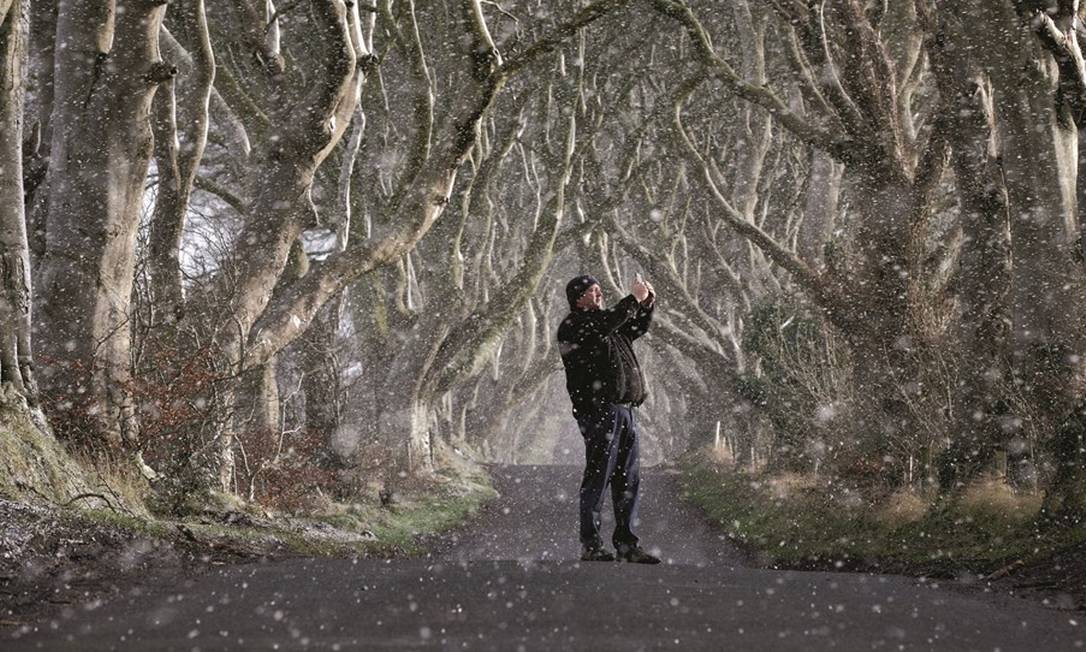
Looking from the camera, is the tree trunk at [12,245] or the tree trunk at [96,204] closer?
Answer: the tree trunk at [12,245]

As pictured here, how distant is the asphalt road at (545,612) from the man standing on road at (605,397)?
853 millimetres

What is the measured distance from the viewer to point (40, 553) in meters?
6.05

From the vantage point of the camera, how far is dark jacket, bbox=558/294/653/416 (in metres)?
8.13

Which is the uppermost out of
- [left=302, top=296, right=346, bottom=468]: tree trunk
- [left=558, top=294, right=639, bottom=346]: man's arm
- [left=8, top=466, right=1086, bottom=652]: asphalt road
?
[left=558, top=294, right=639, bottom=346]: man's arm

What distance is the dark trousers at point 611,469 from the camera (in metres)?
8.16

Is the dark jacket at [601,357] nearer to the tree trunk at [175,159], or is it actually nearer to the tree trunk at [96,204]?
the tree trunk at [96,204]

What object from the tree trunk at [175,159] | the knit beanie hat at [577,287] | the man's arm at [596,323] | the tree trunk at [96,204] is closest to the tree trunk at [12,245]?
the tree trunk at [96,204]

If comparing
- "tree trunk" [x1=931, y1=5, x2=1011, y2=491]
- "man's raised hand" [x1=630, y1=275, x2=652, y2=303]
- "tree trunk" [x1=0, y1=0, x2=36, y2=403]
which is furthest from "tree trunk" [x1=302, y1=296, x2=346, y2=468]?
"man's raised hand" [x1=630, y1=275, x2=652, y2=303]

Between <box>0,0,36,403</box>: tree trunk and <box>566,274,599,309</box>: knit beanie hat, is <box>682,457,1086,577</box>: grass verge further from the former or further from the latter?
<box>0,0,36,403</box>: tree trunk

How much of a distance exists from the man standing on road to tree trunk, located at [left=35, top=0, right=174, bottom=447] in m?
3.41

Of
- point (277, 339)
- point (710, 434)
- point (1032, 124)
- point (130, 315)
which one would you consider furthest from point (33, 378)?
point (710, 434)

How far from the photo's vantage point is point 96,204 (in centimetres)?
871

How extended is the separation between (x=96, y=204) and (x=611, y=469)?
429cm

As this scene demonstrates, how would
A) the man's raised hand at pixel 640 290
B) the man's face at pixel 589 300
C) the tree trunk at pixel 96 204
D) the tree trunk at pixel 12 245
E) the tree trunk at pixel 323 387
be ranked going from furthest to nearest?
the tree trunk at pixel 323 387, the tree trunk at pixel 96 204, the man's face at pixel 589 300, the man's raised hand at pixel 640 290, the tree trunk at pixel 12 245
